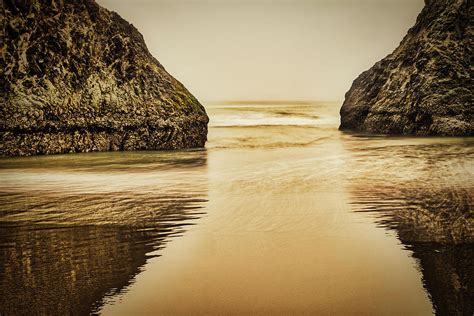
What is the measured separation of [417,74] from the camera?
9125 millimetres

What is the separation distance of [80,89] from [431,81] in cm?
595

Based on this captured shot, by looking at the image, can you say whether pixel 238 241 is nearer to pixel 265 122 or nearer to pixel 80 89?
pixel 80 89

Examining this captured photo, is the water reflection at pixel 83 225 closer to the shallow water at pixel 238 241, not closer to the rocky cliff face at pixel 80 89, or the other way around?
the shallow water at pixel 238 241

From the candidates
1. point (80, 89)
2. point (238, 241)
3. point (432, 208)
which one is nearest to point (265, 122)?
point (80, 89)

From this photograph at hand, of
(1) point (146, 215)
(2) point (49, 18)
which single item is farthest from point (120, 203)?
(2) point (49, 18)

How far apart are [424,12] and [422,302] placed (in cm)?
1000

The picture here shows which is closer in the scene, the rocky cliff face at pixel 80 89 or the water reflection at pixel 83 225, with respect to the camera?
the water reflection at pixel 83 225

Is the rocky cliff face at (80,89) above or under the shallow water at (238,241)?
above

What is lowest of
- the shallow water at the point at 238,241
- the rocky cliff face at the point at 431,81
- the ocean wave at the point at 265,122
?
the shallow water at the point at 238,241

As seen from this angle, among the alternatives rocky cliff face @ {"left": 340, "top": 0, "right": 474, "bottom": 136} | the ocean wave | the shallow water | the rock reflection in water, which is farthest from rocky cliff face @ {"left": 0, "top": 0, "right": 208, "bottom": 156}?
the ocean wave

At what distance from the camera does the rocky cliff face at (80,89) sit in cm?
609

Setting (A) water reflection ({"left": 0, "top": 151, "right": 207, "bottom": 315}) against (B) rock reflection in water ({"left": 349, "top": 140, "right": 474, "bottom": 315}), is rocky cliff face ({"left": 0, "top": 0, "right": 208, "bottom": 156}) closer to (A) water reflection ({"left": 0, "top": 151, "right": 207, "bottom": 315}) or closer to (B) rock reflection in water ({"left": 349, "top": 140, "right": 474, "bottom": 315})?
(A) water reflection ({"left": 0, "top": 151, "right": 207, "bottom": 315})

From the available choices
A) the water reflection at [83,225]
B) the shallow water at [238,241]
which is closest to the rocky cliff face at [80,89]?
the water reflection at [83,225]

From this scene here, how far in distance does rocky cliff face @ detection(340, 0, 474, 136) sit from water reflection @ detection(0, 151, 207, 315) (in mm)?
5244
